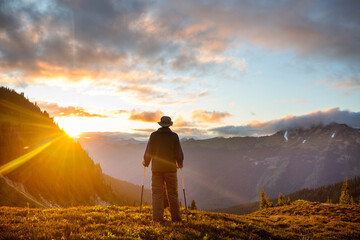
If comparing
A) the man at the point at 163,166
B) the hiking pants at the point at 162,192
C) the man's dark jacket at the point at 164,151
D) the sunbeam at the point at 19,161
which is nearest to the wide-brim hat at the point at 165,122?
the man at the point at 163,166

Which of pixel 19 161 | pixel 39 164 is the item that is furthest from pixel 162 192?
pixel 39 164

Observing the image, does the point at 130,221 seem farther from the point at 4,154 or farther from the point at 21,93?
the point at 21,93

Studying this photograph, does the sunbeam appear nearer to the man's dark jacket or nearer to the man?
the man's dark jacket

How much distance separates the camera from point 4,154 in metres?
108

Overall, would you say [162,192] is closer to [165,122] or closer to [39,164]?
[165,122]

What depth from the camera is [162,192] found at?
1255 cm

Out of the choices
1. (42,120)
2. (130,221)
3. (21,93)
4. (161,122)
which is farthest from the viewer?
(21,93)

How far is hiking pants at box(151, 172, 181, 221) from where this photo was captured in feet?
40.4

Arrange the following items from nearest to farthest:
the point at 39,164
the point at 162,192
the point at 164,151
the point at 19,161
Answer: the point at 162,192 → the point at 164,151 → the point at 19,161 → the point at 39,164

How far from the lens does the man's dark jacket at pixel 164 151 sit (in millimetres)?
12594

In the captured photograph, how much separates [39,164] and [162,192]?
138 metres

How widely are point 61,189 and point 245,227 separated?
460 feet

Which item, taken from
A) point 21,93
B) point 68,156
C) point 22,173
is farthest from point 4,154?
point 21,93

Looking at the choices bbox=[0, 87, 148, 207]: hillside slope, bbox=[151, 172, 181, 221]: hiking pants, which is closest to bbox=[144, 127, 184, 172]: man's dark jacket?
bbox=[151, 172, 181, 221]: hiking pants
